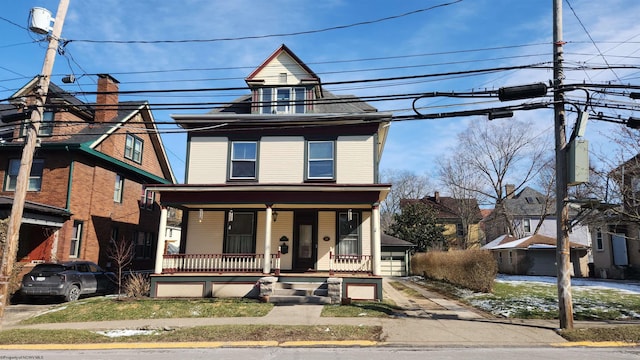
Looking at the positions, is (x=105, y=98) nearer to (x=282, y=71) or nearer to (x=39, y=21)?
(x=282, y=71)

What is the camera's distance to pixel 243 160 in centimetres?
1739

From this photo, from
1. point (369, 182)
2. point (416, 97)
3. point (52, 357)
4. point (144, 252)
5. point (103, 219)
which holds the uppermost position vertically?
point (416, 97)

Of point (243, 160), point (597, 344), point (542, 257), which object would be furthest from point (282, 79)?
point (542, 257)

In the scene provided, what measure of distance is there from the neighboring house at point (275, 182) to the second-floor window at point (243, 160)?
0.14 feet

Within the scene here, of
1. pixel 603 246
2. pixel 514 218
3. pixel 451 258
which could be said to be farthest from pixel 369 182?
pixel 514 218

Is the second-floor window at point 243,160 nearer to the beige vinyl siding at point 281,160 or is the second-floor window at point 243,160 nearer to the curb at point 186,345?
the beige vinyl siding at point 281,160

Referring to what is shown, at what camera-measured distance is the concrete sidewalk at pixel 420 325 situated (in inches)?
353

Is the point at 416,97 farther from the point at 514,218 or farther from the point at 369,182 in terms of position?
the point at 514,218

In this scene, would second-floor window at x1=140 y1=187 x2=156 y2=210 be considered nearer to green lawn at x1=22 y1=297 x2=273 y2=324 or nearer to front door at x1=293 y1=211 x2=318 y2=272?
green lawn at x1=22 y1=297 x2=273 y2=324

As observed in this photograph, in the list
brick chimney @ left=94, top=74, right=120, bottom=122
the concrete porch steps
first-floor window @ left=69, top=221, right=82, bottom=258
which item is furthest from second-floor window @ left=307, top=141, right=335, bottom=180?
Answer: brick chimney @ left=94, top=74, right=120, bottom=122

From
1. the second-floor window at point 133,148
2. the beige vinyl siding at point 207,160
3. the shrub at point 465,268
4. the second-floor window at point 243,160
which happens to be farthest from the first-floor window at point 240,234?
the shrub at point 465,268

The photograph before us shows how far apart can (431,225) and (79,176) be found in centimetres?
2978

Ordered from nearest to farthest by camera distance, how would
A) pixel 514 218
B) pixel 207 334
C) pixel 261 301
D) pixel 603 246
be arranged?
pixel 207 334
pixel 261 301
pixel 603 246
pixel 514 218

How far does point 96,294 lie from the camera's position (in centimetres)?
1625
